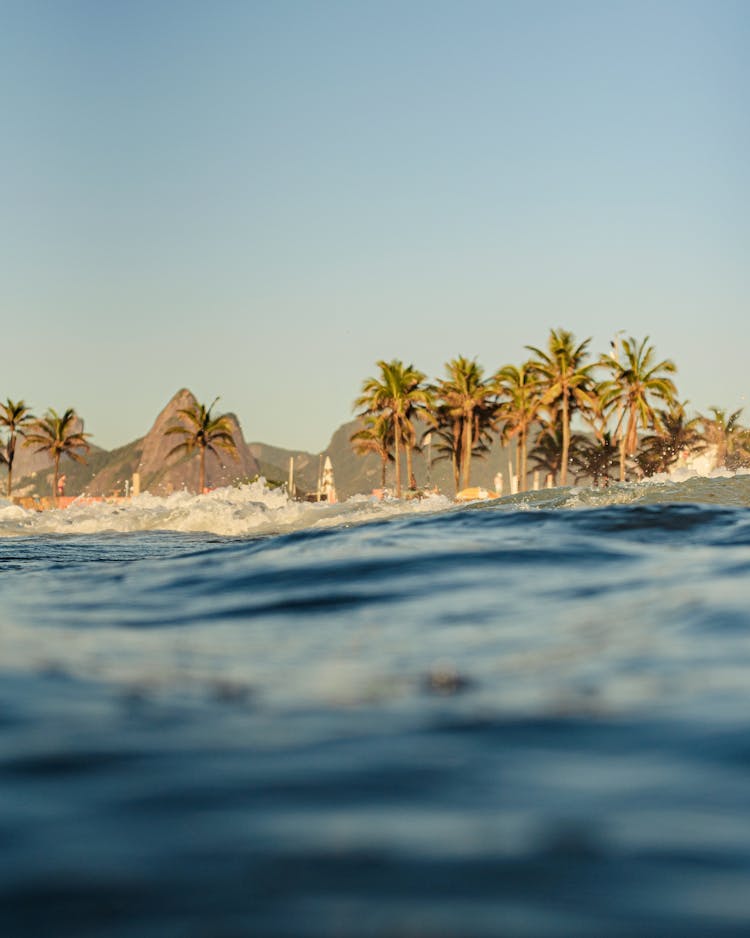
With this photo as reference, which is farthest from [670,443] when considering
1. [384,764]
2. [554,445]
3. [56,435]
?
[384,764]

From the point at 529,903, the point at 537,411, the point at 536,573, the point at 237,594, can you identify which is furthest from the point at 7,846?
the point at 537,411

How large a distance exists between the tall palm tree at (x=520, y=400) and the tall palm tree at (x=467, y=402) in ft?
2.83

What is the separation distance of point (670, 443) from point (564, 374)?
19135 millimetres

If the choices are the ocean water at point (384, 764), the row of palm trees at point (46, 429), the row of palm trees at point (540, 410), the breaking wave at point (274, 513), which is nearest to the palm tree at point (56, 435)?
the row of palm trees at point (46, 429)

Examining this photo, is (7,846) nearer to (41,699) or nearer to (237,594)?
(41,699)

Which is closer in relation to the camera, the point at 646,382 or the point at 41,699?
the point at 41,699

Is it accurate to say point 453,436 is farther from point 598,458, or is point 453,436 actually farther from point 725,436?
point 725,436

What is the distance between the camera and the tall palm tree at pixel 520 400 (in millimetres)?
55688

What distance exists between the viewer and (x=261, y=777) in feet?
5.63

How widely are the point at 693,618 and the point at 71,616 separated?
2636 millimetres

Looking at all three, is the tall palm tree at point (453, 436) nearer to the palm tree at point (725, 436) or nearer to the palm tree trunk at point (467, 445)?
the palm tree trunk at point (467, 445)

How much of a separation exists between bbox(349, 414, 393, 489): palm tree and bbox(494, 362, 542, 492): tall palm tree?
7355 millimetres

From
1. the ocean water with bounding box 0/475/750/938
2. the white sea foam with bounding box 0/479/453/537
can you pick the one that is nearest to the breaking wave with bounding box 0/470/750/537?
the white sea foam with bounding box 0/479/453/537

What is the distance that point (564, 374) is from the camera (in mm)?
51219
